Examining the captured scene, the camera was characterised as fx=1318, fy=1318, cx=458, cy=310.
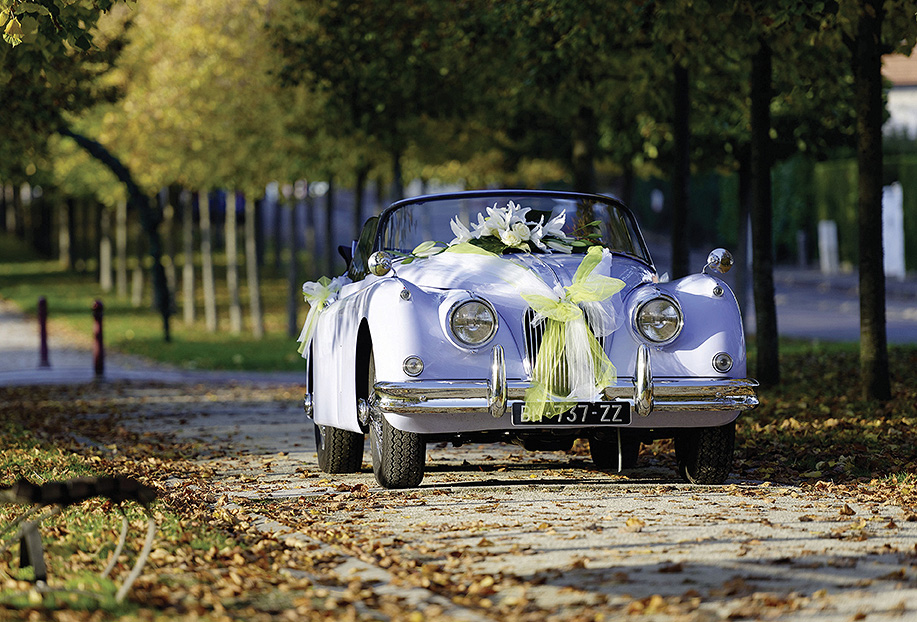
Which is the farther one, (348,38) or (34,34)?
(348,38)

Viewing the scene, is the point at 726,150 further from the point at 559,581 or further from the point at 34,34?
the point at 559,581

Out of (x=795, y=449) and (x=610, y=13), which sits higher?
(x=610, y=13)

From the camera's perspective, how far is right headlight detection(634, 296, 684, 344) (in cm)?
731

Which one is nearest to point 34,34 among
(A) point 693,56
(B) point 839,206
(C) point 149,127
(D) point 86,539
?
(D) point 86,539

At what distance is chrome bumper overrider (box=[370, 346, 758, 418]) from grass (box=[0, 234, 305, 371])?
44.9 ft

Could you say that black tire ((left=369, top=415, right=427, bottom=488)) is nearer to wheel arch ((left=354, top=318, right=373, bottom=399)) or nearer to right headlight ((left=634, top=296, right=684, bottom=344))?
wheel arch ((left=354, top=318, right=373, bottom=399))

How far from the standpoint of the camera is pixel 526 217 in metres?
8.48

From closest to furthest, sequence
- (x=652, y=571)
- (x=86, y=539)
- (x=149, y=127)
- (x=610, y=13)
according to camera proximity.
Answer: (x=652, y=571) → (x=86, y=539) → (x=610, y=13) → (x=149, y=127)

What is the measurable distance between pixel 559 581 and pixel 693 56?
840cm

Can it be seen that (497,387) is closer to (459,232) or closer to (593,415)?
(593,415)

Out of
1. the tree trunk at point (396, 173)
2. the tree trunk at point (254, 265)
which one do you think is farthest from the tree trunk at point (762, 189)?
the tree trunk at point (254, 265)

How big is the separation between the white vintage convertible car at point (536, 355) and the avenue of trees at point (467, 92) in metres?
3.22

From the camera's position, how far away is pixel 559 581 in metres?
5.08

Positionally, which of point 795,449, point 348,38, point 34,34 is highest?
point 348,38
